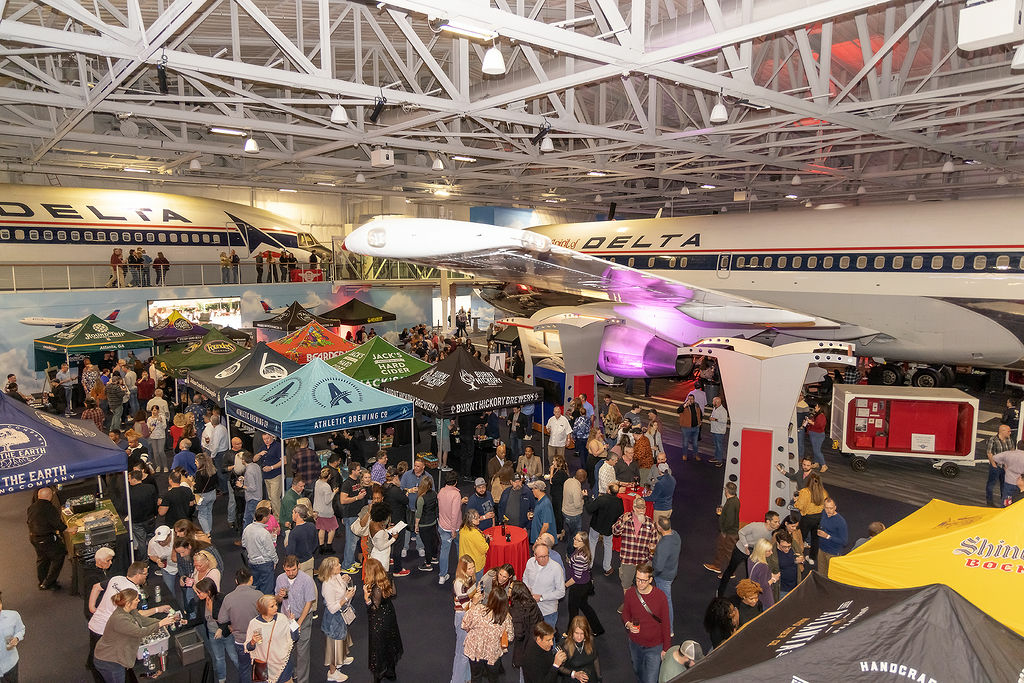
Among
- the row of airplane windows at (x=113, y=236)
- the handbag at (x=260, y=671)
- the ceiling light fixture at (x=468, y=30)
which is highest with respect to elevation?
the ceiling light fixture at (x=468, y=30)

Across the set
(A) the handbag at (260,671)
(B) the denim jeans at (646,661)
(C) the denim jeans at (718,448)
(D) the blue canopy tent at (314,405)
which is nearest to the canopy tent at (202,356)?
(D) the blue canopy tent at (314,405)

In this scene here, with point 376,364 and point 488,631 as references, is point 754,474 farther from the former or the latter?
point 376,364

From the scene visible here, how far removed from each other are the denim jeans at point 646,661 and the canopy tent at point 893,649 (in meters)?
2.23

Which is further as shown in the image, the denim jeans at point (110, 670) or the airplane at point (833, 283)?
the airplane at point (833, 283)

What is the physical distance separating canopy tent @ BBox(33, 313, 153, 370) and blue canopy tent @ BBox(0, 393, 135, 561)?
9865mm

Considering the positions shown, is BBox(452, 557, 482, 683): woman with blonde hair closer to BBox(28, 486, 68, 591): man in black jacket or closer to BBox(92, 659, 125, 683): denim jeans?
BBox(92, 659, 125, 683): denim jeans

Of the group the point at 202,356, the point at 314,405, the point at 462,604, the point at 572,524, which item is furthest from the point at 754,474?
the point at 202,356

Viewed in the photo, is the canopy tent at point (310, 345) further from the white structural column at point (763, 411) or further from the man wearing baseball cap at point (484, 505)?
the white structural column at point (763, 411)

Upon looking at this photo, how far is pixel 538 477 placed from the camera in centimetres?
1004

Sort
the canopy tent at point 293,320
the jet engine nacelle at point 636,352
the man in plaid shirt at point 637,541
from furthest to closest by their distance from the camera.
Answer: the canopy tent at point 293,320
the jet engine nacelle at point 636,352
the man in plaid shirt at point 637,541

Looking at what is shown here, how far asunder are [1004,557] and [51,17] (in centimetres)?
1752

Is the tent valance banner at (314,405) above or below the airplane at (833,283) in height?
below

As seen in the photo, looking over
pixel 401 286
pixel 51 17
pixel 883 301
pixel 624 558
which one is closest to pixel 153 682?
pixel 624 558

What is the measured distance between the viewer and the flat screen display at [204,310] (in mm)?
23641
